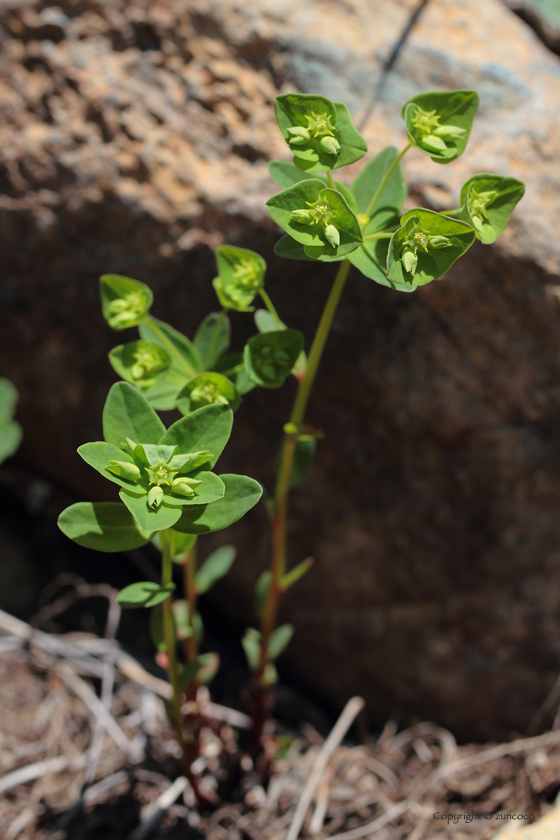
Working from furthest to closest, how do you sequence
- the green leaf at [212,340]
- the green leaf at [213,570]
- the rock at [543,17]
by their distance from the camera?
1. the rock at [543,17]
2. the green leaf at [213,570]
3. the green leaf at [212,340]

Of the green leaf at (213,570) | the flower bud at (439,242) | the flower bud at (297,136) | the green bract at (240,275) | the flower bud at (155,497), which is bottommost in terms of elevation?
the green leaf at (213,570)

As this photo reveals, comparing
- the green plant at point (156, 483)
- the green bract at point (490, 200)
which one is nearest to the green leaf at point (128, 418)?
the green plant at point (156, 483)

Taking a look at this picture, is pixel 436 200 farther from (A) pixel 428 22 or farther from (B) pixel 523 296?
(A) pixel 428 22

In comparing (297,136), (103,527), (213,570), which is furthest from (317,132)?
(213,570)

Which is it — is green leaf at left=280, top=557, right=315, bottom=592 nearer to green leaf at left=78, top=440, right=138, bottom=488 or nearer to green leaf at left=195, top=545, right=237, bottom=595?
green leaf at left=195, top=545, right=237, bottom=595

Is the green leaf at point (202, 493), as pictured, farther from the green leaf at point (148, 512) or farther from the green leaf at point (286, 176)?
the green leaf at point (286, 176)

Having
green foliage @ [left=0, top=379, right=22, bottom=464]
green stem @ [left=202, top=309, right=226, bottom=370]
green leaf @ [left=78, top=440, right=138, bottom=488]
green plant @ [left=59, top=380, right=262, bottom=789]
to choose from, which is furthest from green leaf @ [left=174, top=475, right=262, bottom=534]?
green foliage @ [left=0, top=379, right=22, bottom=464]

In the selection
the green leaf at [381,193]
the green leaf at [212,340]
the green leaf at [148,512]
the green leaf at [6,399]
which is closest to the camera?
the green leaf at [148,512]
